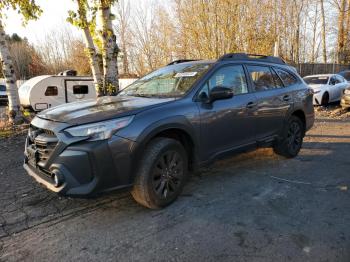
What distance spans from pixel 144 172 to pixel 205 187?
1.30 m

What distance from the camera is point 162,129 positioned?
3389 mm

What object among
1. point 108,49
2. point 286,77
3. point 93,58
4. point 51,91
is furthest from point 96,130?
point 51,91

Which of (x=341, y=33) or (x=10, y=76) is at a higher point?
(x=341, y=33)

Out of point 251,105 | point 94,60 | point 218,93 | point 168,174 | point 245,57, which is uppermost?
point 94,60

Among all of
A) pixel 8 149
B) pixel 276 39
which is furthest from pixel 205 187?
pixel 276 39

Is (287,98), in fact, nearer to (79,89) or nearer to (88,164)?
(88,164)

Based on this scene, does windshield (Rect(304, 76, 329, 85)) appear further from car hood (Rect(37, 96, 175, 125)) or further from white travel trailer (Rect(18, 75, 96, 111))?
car hood (Rect(37, 96, 175, 125))

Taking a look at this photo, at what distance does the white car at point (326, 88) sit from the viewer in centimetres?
1386

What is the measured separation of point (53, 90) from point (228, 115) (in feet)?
45.5

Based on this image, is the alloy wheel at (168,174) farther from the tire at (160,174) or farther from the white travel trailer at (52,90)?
the white travel trailer at (52,90)

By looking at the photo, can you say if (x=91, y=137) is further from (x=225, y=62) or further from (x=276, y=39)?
(x=276, y=39)

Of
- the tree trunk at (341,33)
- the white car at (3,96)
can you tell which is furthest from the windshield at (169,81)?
the tree trunk at (341,33)

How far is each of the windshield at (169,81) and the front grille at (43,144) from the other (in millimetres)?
1397

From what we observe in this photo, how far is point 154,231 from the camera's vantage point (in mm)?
3104
